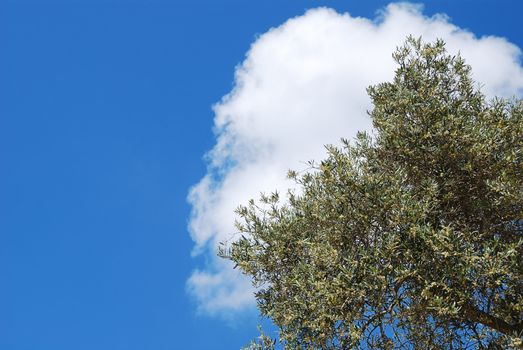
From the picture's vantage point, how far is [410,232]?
Answer: 1497cm

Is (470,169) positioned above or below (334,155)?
below

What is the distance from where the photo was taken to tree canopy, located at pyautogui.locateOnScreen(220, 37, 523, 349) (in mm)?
15047

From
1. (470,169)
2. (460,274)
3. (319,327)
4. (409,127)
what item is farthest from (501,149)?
(319,327)

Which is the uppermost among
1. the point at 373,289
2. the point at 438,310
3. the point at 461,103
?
the point at 461,103

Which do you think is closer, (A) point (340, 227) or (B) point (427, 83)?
(A) point (340, 227)

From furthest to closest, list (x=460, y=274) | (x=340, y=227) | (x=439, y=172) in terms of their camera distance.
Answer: (x=439, y=172) < (x=340, y=227) < (x=460, y=274)

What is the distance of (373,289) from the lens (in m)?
15.1

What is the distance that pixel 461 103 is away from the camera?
18703 mm

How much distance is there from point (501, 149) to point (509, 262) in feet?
11.7

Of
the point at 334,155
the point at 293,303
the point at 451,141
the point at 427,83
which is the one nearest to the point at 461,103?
the point at 427,83

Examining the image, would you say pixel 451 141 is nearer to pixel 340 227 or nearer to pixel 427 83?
pixel 427 83

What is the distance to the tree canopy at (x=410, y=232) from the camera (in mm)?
15047

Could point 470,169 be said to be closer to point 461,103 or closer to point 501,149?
point 501,149

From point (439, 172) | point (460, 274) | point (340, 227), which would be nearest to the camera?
point (460, 274)
